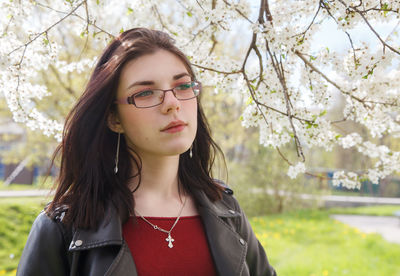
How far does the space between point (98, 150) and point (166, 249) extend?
0.52 meters

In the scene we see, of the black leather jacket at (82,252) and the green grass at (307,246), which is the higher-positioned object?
the black leather jacket at (82,252)

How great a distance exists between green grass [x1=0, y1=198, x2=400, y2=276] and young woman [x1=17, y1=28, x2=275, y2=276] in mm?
2507

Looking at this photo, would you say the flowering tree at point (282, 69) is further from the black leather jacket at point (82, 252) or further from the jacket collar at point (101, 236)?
the jacket collar at point (101, 236)

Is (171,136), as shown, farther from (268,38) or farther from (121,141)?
(268,38)

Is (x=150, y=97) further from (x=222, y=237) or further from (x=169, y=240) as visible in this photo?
(x=222, y=237)

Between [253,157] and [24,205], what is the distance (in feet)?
Result: 18.6

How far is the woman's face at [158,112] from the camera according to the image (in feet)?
5.18

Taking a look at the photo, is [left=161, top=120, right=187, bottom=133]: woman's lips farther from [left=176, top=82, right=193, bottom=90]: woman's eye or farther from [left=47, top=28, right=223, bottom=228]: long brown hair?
[left=47, top=28, right=223, bottom=228]: long brown hair

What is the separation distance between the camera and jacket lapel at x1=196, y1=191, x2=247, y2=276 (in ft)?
5.46

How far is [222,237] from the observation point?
1.74m

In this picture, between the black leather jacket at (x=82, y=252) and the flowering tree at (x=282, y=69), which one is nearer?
the black leather jacket at (x=82, y=252)

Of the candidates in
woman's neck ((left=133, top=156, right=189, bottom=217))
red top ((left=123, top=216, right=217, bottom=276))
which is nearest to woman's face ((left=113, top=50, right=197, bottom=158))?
woman's neck ((left=133, top=156, right=189, bottom=217))

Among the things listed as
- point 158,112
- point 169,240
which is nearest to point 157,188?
point 169,240

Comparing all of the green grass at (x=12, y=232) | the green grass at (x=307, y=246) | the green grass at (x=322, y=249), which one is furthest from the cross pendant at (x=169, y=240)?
the green grass at (x=12, y=232)
